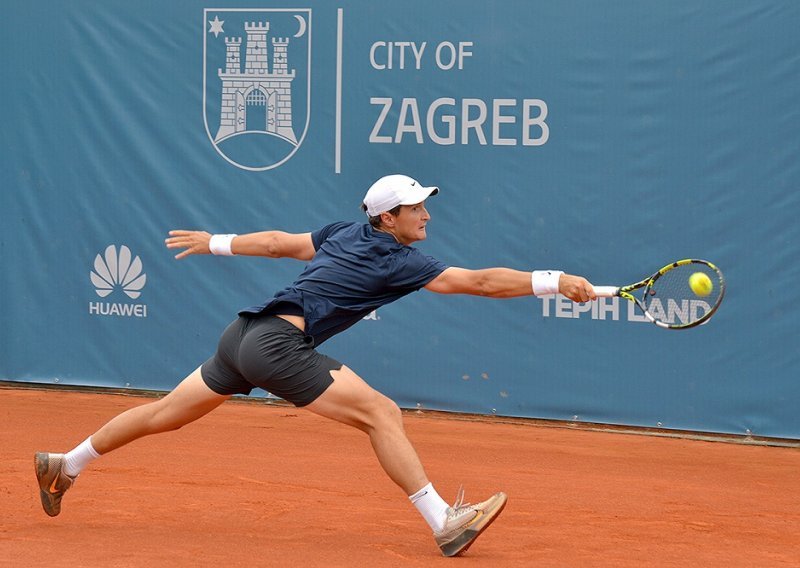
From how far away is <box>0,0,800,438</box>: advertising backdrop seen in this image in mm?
7059

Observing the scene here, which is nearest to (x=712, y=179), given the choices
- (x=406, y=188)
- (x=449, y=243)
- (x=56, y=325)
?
(x=449, y=243)

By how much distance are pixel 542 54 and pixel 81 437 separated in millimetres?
3308

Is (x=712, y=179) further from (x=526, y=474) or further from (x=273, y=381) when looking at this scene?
(x=273, y=381)

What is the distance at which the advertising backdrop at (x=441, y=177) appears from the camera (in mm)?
7059

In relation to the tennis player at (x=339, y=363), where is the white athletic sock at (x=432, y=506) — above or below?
below

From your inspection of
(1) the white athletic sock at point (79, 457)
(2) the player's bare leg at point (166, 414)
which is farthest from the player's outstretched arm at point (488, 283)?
(1) the white athletic sock at point (79, 457)

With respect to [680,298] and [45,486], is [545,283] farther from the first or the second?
[680,298]

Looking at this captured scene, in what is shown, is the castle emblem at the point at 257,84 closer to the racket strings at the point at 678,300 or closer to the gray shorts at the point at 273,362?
the racket strings at the point at 678,300

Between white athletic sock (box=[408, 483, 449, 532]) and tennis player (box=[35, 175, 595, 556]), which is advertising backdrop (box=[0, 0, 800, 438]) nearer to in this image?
tennis player (box=[35, 175, 595, 556])

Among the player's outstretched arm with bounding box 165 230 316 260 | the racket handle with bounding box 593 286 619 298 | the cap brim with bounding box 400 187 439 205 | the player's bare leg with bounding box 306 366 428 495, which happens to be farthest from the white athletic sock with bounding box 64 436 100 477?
the racket handle with bounding box 593 286 619 298

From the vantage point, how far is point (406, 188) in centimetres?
468

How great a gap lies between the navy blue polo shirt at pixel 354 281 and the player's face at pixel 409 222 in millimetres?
51

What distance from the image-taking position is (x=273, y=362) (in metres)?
4.52

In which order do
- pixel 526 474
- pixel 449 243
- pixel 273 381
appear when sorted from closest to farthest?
pixel 273 381 → pixel 526 474 → pixel 449 243
